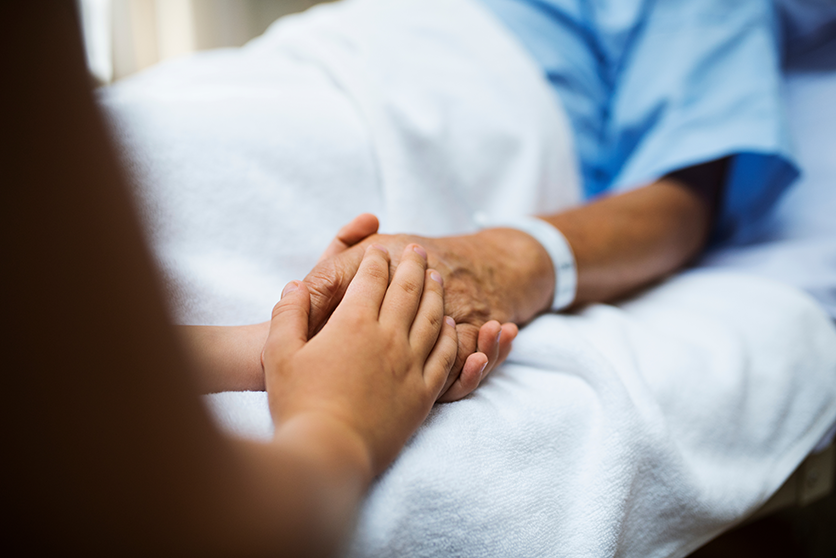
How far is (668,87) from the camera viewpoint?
807 mm

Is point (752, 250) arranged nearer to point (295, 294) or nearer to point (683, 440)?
point (683, 440)

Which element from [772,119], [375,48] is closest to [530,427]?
[375,48]

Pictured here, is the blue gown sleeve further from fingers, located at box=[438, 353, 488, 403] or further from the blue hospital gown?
fingers, located at box=[438, 353, 488, 403]

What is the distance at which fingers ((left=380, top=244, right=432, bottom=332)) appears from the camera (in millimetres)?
371

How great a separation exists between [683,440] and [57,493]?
1.47 ft

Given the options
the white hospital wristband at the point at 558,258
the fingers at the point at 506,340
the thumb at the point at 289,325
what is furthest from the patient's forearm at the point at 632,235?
the thumb at the point at 289,325

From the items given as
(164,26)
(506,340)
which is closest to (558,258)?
(506,340)

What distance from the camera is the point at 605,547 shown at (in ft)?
1.20

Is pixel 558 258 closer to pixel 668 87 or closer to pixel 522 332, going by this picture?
pixel 522 332

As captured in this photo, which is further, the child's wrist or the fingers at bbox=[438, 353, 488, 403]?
the fingers at bbox=[438, 353, 488, 403]

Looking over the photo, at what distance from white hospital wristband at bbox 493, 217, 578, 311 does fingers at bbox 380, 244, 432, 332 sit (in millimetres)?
184

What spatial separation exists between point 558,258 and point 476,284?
125 mm

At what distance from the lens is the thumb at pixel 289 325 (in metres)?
0.34

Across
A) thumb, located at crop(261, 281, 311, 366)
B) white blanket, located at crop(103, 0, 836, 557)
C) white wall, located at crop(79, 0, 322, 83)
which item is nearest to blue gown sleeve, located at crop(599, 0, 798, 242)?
white blanket, located at crop(103, 0, 836, 557)
